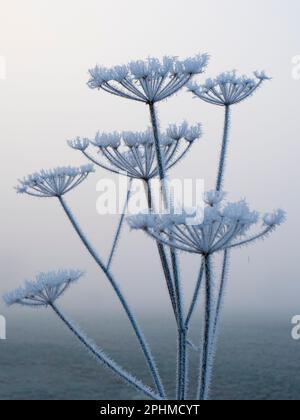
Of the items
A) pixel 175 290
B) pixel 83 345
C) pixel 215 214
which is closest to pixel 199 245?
pixel 215 214

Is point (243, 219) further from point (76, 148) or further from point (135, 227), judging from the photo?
point (76, 148)

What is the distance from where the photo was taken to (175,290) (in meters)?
5.50

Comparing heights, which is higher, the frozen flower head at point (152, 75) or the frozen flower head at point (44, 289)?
the frozen flower head at point (152, 75)

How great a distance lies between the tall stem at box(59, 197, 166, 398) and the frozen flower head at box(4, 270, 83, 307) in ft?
1.44

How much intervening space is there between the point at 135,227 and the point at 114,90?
1600 millimetres

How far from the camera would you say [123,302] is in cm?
580

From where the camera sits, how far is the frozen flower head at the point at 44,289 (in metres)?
5.46

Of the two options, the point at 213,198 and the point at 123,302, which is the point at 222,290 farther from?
the point at 213,198

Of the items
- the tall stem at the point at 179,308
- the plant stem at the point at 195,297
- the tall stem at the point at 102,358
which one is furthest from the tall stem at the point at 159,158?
the tall stem at the point at 102,358

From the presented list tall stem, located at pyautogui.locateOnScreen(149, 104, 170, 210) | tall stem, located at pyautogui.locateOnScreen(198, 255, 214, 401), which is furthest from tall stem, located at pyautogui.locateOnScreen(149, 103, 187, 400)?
tall stem, located at pyautogui.locateOnScreen(198, 255, 214, 401)

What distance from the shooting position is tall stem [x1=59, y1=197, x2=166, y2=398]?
5695 mm

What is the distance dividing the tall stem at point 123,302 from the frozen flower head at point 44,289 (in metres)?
0.44

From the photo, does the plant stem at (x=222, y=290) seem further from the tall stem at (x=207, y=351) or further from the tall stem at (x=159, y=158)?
the tall stem at (x=159, y=158)

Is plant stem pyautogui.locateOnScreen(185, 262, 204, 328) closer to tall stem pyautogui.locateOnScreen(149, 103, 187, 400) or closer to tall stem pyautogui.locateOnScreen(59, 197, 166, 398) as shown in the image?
tall stem pyautogui.locateOnScreen(149, 103, 187, 400)
